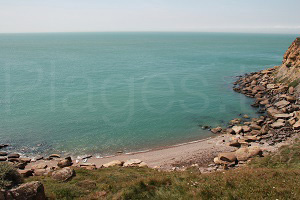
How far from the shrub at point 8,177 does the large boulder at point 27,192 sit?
102cm

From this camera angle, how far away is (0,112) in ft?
165

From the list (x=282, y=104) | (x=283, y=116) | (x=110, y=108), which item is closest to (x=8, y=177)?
(x=110, y=108)

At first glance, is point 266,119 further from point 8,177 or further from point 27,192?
point 8,177

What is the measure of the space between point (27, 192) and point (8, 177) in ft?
7.80

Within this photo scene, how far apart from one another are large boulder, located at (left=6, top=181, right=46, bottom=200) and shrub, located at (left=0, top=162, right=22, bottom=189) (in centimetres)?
102

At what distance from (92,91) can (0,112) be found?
76.1 ft

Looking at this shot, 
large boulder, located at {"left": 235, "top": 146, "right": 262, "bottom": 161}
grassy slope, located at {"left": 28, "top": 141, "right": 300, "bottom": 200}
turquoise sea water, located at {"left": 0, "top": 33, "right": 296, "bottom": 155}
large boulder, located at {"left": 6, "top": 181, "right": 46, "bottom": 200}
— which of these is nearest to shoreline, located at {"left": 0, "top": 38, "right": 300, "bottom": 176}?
large boulder, located at {"left": 235, "top": 146, "right": 262, "bottom": 161}

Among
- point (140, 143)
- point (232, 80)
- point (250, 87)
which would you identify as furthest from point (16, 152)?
point (232, 80)

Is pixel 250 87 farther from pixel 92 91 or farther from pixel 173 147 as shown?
pixel 92 91

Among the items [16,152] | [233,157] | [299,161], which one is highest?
[299,161]

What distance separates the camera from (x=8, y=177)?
15.0 metres

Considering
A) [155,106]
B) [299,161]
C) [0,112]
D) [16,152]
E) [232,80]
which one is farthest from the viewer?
[232,80]

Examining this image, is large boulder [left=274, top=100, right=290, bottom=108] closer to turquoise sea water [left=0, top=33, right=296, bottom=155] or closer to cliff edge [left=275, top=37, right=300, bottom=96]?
turquoise sea water [left=0, top=33, right=296, bottom=155]

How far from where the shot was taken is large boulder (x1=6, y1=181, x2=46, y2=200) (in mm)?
13312
